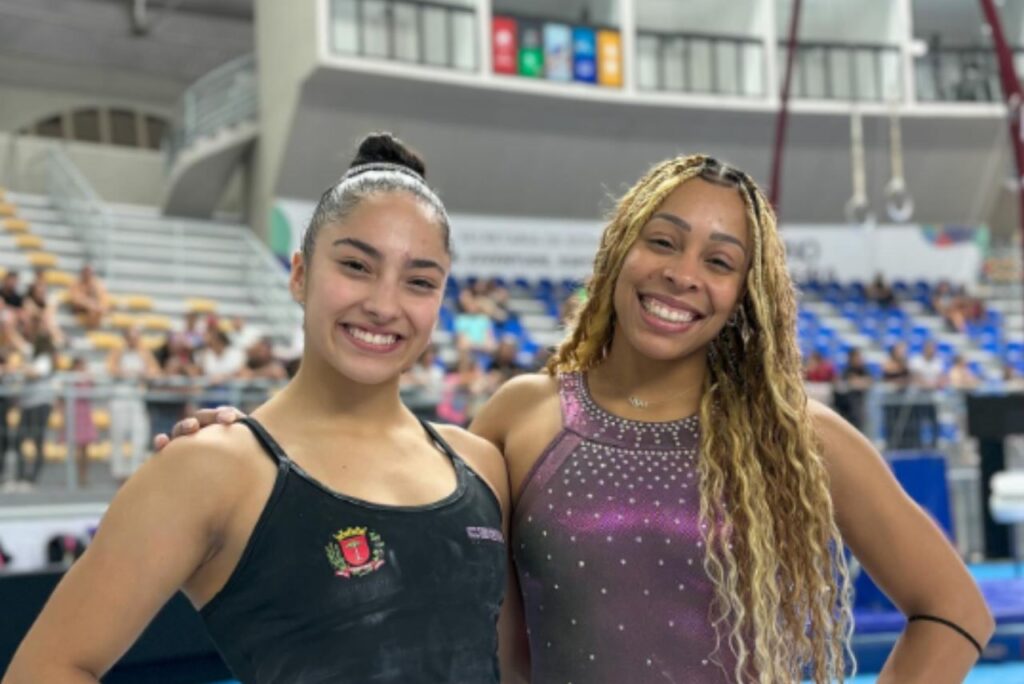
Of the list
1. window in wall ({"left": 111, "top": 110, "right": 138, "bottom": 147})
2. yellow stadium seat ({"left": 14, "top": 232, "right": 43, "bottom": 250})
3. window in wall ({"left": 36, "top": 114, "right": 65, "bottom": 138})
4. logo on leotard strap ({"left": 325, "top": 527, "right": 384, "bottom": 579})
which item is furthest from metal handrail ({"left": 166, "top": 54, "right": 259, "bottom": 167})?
logo on leotard strap ({"left": 325, "top": 527, "right": 384, "bottom": 579})

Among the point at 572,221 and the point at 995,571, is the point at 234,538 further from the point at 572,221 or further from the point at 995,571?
the point at 572,221

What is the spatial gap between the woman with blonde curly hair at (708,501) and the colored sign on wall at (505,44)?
13.9m

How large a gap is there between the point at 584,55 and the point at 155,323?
283 inches

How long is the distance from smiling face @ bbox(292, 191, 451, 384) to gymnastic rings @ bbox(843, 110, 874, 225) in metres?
12.8

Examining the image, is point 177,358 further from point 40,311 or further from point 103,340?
point 103,340

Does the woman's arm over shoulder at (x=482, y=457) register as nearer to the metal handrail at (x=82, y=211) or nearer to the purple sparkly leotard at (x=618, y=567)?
the purple sparkly leotard at (x=618, y=567)

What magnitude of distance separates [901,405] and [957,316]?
24.5 feet

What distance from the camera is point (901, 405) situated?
1008 cm

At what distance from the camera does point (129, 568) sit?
53.8 inches

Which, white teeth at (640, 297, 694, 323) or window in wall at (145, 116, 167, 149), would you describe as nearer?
white teeth at (640, 297, 694, 323)

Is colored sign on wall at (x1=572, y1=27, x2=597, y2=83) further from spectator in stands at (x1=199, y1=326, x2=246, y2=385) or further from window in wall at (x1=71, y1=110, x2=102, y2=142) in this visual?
spectator in stands at (x1=199, y1=326, x2=246, y2=385)

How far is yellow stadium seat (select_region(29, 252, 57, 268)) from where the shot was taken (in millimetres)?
13023

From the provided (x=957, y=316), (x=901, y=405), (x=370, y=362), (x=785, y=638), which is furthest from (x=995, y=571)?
(x=957, y=316)

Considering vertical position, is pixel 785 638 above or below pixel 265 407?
below
